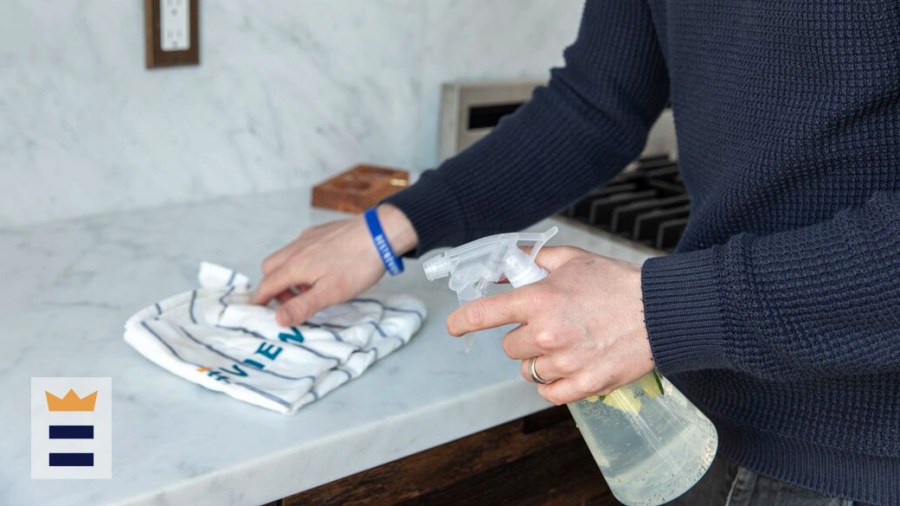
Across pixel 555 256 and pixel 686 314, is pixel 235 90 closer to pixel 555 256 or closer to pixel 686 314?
pixel 555 256

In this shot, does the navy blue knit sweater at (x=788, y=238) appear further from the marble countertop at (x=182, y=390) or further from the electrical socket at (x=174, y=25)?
the electrical socket at (x=174, y=25)

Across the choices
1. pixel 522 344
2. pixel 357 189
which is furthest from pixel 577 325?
pixel 357 189

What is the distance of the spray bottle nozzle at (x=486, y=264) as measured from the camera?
0.81 m

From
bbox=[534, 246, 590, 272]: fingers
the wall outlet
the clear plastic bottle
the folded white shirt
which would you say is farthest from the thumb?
the wall outlet

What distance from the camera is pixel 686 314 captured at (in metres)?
0.79

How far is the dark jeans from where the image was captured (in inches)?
36.3

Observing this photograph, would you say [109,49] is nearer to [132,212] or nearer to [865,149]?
[132,212]

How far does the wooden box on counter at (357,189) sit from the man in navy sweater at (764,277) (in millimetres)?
444

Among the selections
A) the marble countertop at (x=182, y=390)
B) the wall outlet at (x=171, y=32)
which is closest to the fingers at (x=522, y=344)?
the marble countertop at (x=182, y=390)

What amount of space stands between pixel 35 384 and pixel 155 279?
1.00ft

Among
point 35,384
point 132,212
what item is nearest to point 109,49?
point 132,212

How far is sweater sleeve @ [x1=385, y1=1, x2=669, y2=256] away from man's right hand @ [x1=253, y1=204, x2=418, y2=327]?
0.03m

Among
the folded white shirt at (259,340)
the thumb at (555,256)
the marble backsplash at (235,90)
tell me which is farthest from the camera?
the marble backsplash at (235,90)

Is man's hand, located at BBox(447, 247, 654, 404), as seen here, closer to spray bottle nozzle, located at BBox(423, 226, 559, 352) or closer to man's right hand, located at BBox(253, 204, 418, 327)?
spray bottle nozzle, located at BBox(423, 226, 559, 352)
